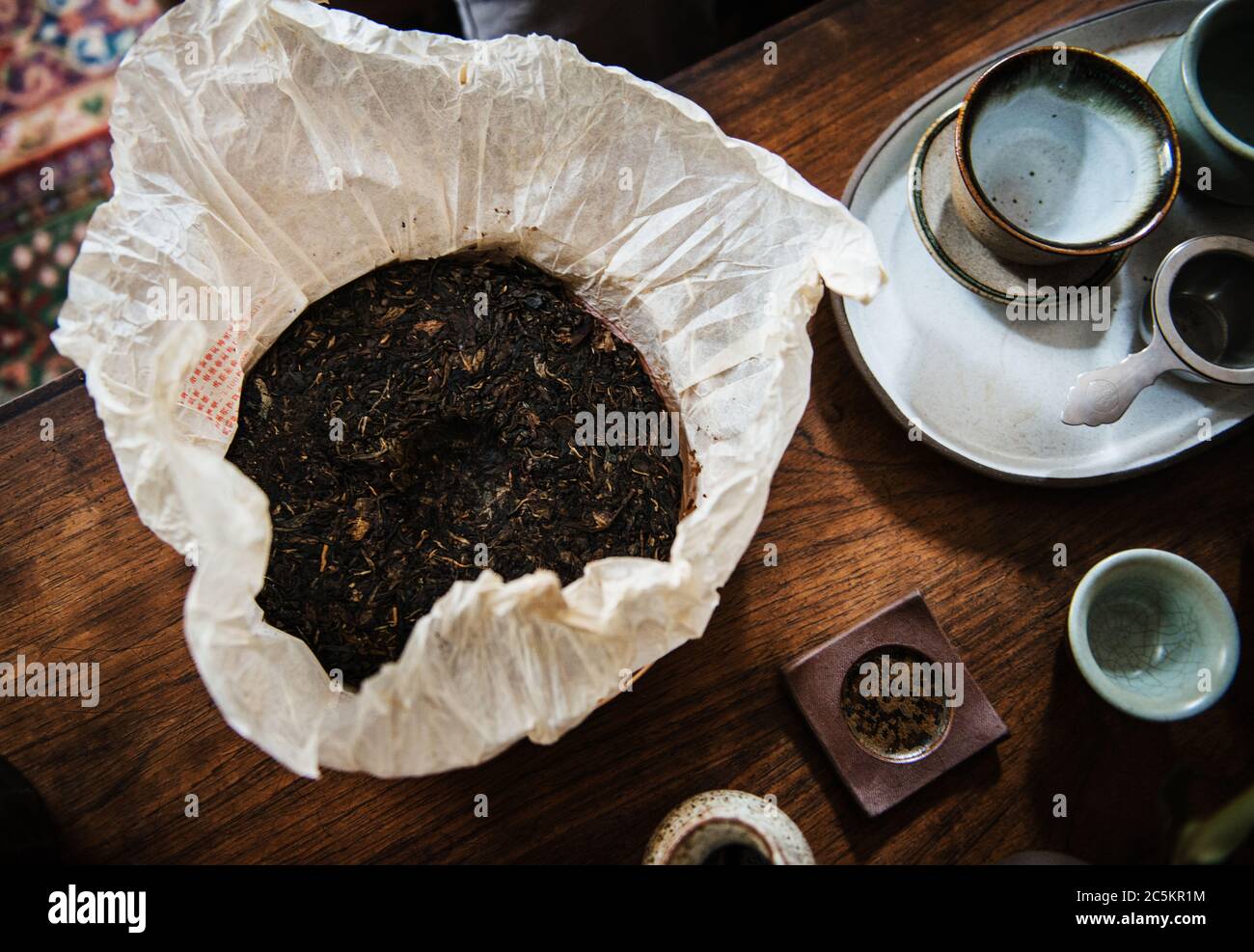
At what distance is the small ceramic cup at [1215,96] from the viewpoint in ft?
2.33

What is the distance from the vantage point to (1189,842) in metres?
0.60

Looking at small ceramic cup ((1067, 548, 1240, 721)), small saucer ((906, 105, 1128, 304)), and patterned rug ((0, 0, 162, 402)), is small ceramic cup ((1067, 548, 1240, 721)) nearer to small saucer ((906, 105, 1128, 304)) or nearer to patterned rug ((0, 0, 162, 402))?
small saucer ((906, 105, 1128, 304))

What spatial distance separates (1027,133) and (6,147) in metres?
1.31

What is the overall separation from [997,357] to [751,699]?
361 millimetres

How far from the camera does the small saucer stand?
76cm

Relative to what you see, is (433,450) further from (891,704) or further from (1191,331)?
(1191,331)

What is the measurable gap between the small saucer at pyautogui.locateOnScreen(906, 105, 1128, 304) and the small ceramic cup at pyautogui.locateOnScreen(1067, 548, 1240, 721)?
0.24m

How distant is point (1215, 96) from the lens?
2.48 ft

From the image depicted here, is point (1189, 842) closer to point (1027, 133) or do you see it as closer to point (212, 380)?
point (1027, 133)

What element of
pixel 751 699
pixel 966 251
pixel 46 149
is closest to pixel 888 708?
pixel 751 699

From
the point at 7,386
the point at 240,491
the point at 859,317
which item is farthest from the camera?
the point at 7,386

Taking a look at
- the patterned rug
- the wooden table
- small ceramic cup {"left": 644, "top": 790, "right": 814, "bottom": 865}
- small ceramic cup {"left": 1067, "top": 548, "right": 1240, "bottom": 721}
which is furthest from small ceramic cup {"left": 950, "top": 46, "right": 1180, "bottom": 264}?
the patterned rug
